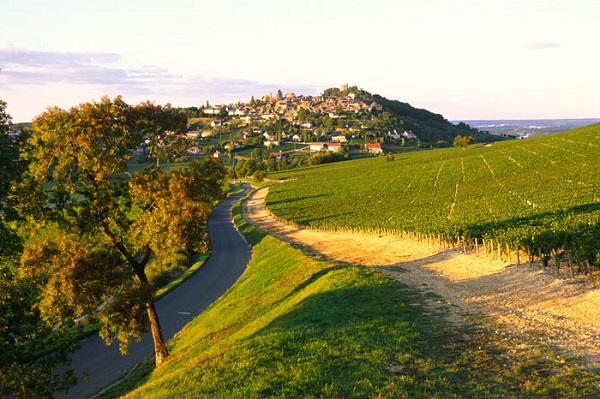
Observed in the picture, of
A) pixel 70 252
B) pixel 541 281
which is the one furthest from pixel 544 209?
pixel 70 252

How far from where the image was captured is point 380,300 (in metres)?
23.4

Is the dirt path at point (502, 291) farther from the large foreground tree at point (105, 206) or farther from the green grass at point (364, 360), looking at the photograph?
the large foreground tree at point (105, 206)

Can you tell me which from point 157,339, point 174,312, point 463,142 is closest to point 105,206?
point 157,339

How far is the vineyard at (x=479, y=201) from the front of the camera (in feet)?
106

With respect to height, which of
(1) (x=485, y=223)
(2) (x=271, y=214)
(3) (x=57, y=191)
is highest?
(3) (x=57, y=191)

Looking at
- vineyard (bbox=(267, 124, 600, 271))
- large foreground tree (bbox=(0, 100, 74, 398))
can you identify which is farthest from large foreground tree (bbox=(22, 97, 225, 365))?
vineyard (bbox=(267, 124, 600, 271))

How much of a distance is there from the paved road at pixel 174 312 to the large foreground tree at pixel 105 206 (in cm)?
386

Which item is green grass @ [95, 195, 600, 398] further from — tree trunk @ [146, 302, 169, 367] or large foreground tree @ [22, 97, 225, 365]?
large foreground tree @ [22, 97, 225, 365]

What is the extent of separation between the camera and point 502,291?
82.9ft

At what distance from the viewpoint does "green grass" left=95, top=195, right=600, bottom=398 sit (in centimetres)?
1262

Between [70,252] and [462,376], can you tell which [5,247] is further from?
[462,376]

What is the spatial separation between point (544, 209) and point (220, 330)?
34340 millimetres

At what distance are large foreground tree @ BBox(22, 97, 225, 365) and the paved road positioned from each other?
386 centimetres

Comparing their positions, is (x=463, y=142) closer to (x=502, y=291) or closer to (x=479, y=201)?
(x=479, y=201)
